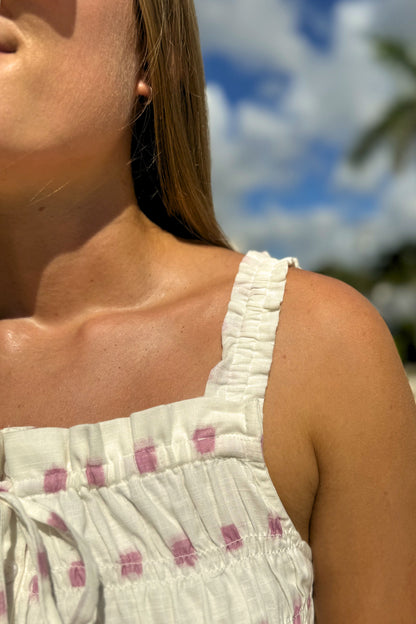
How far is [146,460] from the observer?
1.51 metres

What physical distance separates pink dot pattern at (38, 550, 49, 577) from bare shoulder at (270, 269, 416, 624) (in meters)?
0.56

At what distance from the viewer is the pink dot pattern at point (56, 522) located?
4.83ft

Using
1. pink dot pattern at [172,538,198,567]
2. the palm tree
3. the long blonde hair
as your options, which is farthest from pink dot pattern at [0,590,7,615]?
the palm tree

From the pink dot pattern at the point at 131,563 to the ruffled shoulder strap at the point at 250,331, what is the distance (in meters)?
0.35

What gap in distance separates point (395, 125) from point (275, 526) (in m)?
18.9

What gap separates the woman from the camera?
148cm

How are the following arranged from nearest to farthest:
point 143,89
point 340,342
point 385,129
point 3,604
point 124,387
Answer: point 3,604
point 340,342
point 124,387
point 143,89
point 385,129

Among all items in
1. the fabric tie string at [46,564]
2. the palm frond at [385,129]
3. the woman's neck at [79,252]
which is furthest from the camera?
the palm frond at [385,129]

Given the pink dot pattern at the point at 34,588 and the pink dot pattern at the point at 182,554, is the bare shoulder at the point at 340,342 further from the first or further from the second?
the pink dot pattern at the point at 34,588

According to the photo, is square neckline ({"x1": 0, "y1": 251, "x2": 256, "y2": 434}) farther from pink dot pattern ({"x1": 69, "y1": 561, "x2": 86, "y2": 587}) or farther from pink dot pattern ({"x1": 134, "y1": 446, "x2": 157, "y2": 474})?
pink dot pattern ({"x1": 69, "y1": 561, "x2": 86, "y2": 587})

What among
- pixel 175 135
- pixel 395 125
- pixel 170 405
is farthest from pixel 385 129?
pixel 170 405

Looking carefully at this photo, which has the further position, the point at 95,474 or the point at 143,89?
the point at 143,89

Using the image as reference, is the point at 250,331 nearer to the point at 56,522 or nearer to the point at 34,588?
the point at 56,522

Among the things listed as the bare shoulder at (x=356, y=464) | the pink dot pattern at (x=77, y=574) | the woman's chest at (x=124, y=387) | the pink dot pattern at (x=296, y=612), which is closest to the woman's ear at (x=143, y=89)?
the woman's chest at (x=124, y=387)
